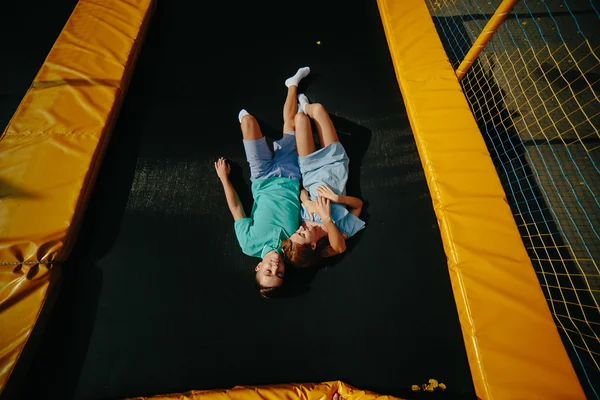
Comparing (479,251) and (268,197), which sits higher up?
(268,197)

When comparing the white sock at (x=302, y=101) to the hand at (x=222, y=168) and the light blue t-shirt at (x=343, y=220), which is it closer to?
the hand at (x=222, y=168)

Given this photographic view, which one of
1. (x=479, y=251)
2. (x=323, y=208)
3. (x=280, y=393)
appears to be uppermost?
(x=323, y=208)

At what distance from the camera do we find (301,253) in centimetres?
155

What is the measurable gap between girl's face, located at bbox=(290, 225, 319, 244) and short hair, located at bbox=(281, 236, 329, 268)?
2cm

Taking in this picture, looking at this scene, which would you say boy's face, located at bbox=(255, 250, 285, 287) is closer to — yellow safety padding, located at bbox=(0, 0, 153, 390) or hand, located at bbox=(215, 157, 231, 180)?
hand, located at bbox=(215, 157, 231, 180)

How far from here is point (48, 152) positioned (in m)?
1.77

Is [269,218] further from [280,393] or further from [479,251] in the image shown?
[479,251]

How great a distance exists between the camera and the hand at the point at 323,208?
1.61 metres

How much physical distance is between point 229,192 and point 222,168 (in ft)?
0.62

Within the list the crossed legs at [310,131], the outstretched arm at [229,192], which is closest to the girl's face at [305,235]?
the outstretched arm at [229,192]

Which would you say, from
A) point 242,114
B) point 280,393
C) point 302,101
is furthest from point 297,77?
point 280,393

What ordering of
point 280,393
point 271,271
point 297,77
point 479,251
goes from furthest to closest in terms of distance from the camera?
point 297,77 → point 479,251 → point 271,271 → point 280,393

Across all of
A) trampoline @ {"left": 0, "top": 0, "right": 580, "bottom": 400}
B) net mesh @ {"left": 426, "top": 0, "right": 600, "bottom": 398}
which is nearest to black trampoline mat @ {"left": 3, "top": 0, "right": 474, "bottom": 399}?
trampoline @ {"left": 0, "top": 0, "right": 580, "bottom": 400}

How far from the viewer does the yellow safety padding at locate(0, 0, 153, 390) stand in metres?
1.43
